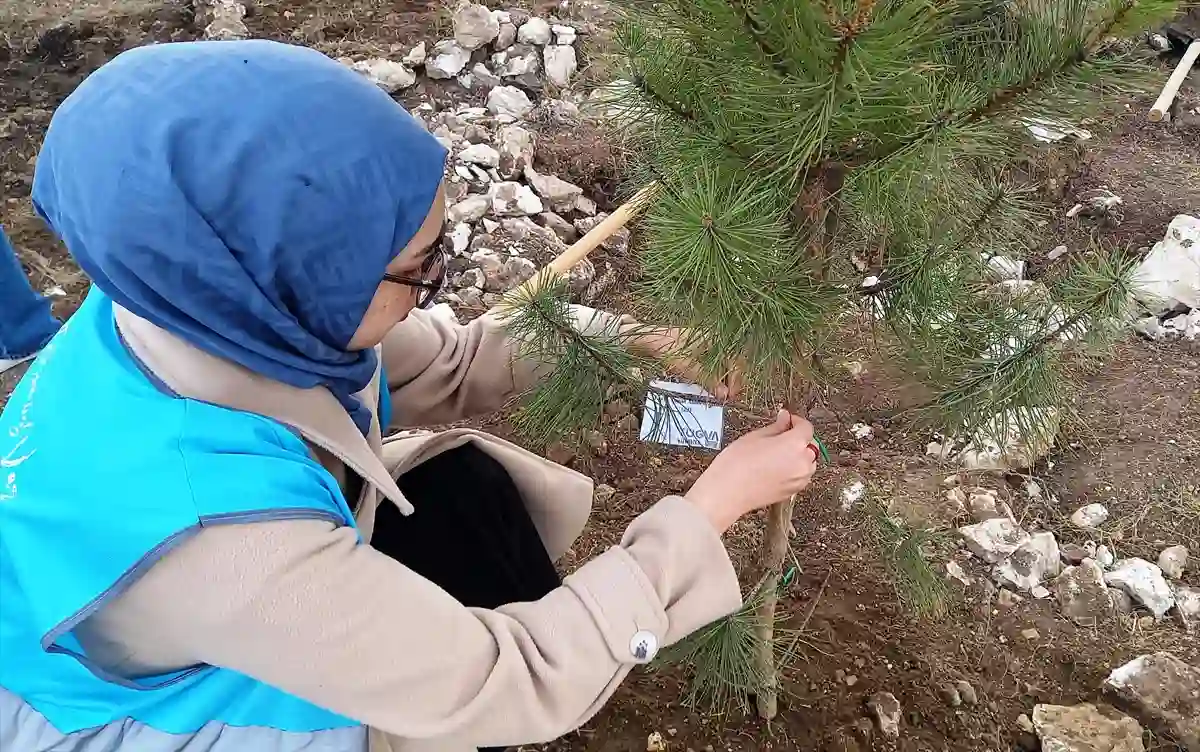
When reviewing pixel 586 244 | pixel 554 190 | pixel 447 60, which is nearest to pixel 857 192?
pixel 586 244

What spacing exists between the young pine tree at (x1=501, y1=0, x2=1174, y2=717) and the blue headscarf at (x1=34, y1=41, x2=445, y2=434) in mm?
295

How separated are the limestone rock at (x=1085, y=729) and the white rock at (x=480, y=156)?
2.17 meters

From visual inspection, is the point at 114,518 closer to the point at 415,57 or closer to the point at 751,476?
the point at 751,476

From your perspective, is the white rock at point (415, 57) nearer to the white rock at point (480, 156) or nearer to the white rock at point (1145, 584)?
the white rock at point (480, 156)

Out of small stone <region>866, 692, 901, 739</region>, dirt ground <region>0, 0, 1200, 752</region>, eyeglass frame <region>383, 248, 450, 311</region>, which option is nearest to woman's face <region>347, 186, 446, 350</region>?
eyeglass frame <region>383, 248, 450, 311</region>

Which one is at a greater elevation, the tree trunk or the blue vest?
the blue vest

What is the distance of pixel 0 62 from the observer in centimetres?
329

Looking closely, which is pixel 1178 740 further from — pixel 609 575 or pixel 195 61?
pixel 195 61

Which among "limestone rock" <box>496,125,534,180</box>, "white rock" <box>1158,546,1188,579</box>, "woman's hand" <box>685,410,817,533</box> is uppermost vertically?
"woman's hand" <box>685,410,817,533</box>

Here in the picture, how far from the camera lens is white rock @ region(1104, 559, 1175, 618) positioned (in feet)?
5.97

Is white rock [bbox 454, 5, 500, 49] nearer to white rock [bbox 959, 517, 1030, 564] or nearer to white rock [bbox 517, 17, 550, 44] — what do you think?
white rock [bbox 517, 17, 550, 44]

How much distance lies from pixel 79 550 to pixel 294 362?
0.92 ft

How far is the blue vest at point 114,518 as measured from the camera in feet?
2.92

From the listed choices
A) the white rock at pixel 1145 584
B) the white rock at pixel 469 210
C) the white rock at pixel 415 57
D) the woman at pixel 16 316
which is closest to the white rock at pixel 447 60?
the white rock at pixel 415 57
